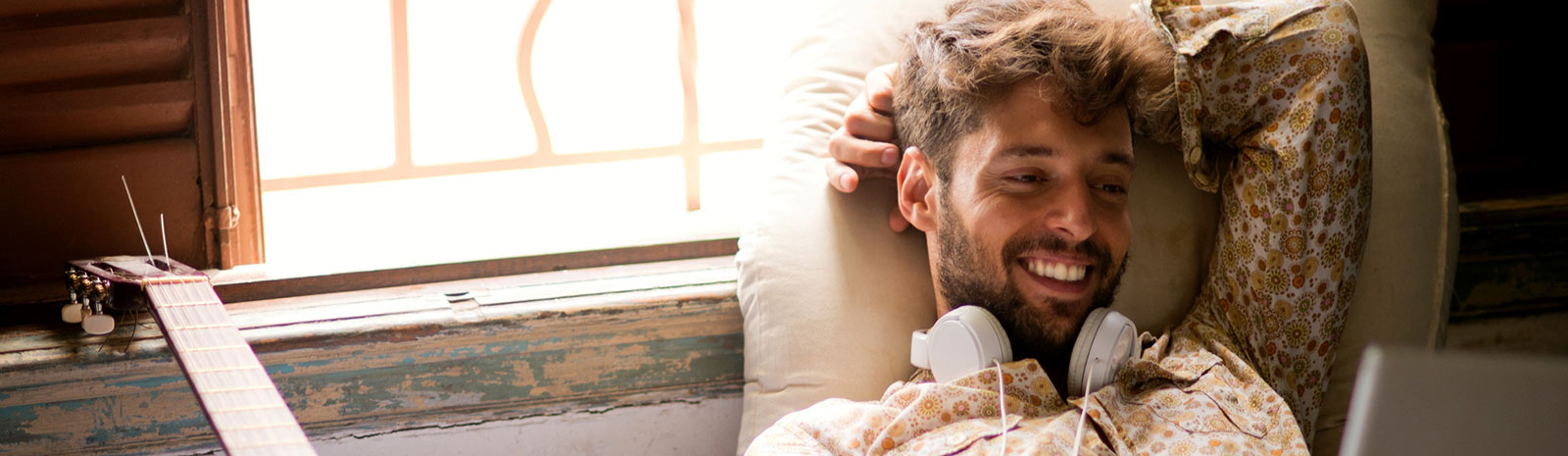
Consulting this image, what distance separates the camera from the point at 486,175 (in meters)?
1.93

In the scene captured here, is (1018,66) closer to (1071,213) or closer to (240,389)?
(1071,213)

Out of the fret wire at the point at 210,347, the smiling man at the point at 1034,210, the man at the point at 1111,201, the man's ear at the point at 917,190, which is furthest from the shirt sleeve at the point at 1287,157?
the fret wire at the point at 210,347

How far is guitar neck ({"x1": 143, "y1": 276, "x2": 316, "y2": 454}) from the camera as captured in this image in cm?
102

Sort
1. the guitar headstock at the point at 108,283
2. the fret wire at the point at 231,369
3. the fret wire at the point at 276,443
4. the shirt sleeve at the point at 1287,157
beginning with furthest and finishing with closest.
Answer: the shirt sleeve at the point at 1287,157 < the guitar headstock at the point at 108,283 < the fret wire at the point at 231,369 < the fret wire at the point at 276,443

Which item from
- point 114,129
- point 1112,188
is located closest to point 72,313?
point 114,129

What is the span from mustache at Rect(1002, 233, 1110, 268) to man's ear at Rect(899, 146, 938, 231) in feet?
0.39

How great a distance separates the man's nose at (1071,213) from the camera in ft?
4.36

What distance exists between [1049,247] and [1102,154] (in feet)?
0.43

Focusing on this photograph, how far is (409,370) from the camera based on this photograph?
1558 mm

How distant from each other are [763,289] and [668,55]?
1.98 feet

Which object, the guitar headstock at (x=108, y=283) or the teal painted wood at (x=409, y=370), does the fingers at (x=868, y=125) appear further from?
the guitar headstock at (x=108, y=283)

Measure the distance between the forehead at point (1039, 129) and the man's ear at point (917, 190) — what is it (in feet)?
0.30

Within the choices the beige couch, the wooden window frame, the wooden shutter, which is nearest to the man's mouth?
the beige couch

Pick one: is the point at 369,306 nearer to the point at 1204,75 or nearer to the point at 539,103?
the point at 539,103
